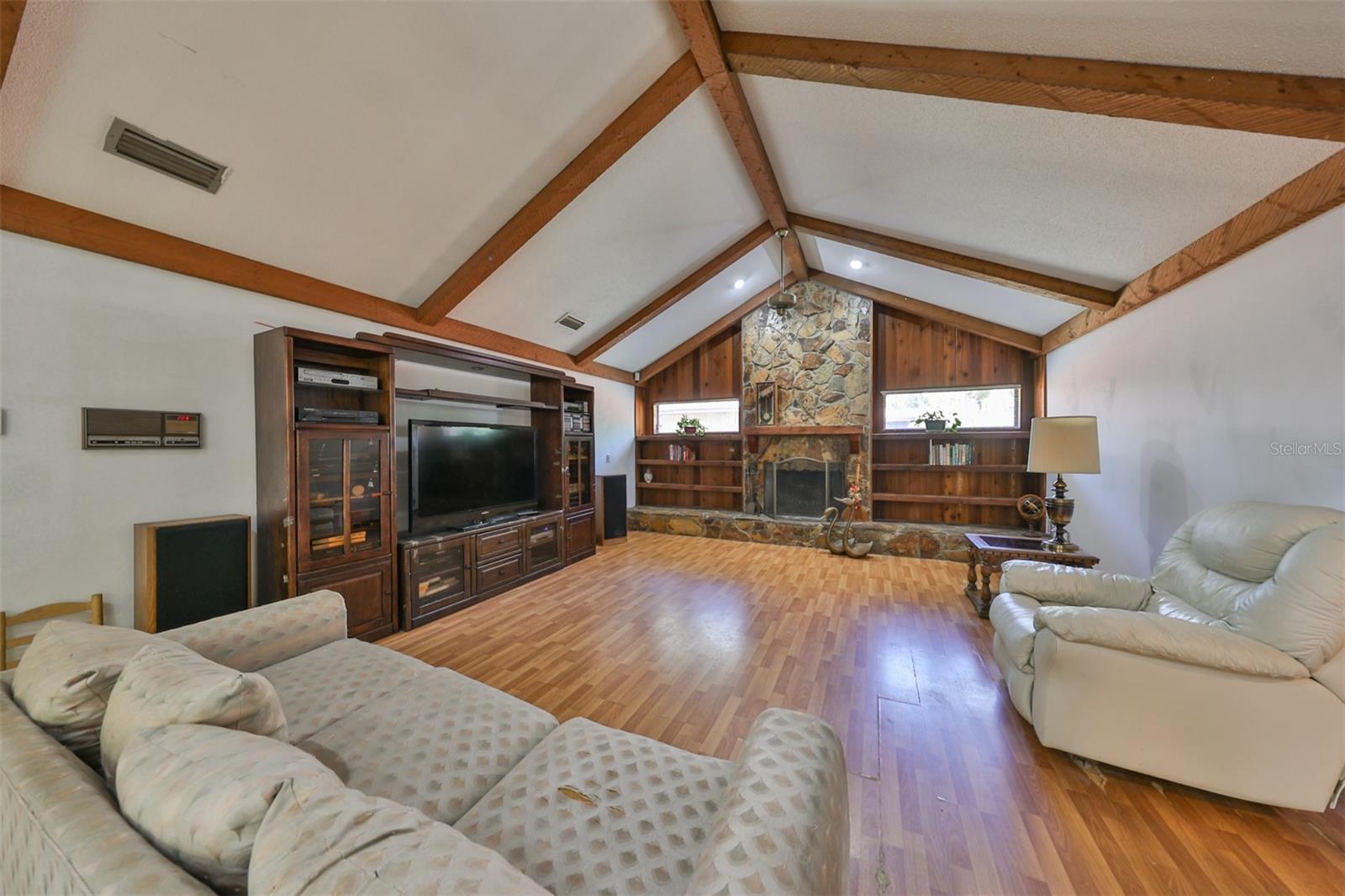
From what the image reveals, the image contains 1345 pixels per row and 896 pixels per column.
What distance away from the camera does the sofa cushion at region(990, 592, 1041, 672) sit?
1.96 metres

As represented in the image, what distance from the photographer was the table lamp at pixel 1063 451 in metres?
2.75

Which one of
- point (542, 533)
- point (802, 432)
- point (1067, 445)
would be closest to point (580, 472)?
point (542, 533)

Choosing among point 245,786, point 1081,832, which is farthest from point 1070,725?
point 245,786

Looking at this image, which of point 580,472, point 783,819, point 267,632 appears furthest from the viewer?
point 580,472

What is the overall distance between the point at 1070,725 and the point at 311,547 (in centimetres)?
403

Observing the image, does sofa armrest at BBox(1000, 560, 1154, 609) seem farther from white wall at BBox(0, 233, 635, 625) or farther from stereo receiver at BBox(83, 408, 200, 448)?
stereo receiver at BBox(83, 408, 200, 448)

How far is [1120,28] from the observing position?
167cm

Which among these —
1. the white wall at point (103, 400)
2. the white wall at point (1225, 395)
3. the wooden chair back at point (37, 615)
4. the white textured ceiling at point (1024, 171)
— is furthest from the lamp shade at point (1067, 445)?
the wooden chair back at point (37, 615)

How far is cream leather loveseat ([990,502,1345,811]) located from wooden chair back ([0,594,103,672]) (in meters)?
4.28

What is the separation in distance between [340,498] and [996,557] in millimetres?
4673

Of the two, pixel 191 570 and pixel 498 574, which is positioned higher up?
pixel 191 570

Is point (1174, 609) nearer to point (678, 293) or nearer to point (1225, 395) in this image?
point (1225, 395)

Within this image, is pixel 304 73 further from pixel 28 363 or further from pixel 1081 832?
pixel 1081 832

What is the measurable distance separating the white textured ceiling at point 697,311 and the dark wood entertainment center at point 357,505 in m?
2.31
